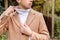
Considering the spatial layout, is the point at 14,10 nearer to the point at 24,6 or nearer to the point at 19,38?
the point at 24,6

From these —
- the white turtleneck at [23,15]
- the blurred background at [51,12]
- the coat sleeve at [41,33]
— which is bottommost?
the blurred background at [51,12]

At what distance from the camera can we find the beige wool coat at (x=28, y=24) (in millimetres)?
3002

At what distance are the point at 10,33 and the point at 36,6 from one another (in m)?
6.20

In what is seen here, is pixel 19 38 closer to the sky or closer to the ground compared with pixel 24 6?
closer to the ground

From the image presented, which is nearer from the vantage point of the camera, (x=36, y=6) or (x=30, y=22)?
(x=30, y=22)

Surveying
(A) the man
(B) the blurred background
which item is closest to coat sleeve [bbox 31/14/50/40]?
(A) the man

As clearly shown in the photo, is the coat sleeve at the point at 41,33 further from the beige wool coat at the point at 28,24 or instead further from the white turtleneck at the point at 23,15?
the white turtleneck at the point at 23,15

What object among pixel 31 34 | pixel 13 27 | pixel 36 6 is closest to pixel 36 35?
pixel 31 34

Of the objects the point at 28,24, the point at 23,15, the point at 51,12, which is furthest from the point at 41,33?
the point at 51,12

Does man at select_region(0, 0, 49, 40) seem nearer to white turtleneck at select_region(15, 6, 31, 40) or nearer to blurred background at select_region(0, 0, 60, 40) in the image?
white turtleneck at select_region(15, 6, 31, 40)

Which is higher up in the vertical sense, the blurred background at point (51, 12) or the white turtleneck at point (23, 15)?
the white turtleneck at point (23, 15)

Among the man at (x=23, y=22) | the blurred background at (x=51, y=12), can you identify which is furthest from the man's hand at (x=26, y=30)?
the blurred background at (x=51, y=12)

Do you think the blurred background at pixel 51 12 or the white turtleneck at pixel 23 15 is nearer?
the white turtleneck at pixel 23 15

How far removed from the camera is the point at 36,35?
2979mm
